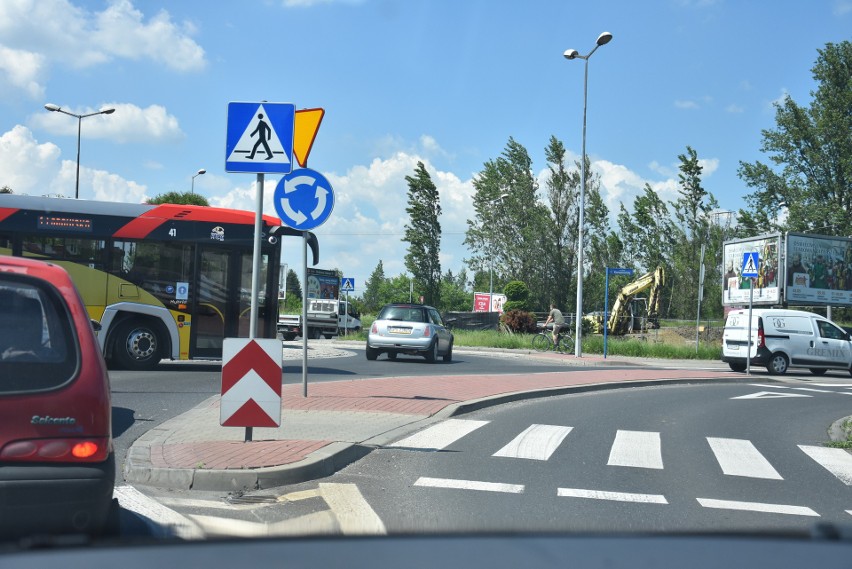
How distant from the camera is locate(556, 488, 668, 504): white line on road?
6.16m

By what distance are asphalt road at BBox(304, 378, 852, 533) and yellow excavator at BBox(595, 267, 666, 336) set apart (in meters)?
26.9

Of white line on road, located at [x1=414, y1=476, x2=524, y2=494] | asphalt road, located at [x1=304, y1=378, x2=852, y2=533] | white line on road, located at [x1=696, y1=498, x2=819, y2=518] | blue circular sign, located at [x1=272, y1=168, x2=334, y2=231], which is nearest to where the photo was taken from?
asphalt road, located at [x1=304, y1=378, x2=852, y2=533]

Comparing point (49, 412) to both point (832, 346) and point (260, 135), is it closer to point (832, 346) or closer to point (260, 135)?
point (260, 135)

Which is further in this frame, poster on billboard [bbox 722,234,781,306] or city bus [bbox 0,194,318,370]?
poster on billboard [bbox 722,234,781,306]

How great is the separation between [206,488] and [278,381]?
1.42 meters

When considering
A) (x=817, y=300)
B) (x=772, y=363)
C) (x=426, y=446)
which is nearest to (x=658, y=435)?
(x=426, y=446)

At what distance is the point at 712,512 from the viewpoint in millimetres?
5859

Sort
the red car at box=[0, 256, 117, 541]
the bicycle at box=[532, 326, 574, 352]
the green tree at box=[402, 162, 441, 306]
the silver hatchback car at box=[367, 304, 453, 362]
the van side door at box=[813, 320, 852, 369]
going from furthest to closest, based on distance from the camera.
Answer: the green tree at box=[402, 162, 441, 306] → the bicycle at box=[532, 326, 574, 352] → the van side door at box=[813, 320, 852, 369] → the silver hatchback car at box=[367, 304, 453, 362] → the red car at box=[0, 256, 117, 541]

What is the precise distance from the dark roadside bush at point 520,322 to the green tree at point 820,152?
25773mm

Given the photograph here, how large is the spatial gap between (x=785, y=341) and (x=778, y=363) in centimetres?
64

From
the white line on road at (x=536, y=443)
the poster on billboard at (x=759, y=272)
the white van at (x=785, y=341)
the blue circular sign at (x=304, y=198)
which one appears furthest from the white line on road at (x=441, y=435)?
the poster on billboard at (x=759, y=272)

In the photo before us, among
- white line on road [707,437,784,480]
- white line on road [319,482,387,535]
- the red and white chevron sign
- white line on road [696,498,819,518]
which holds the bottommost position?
white line on road [707,437,784,480]

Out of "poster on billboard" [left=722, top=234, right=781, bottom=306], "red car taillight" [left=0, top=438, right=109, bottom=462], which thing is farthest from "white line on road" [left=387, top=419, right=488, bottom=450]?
"poster on billboard" [left=722, top=234, right=781, bottom=306]

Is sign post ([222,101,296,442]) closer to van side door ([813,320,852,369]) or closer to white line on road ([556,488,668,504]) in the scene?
white line on road ([556,488,668,504])
